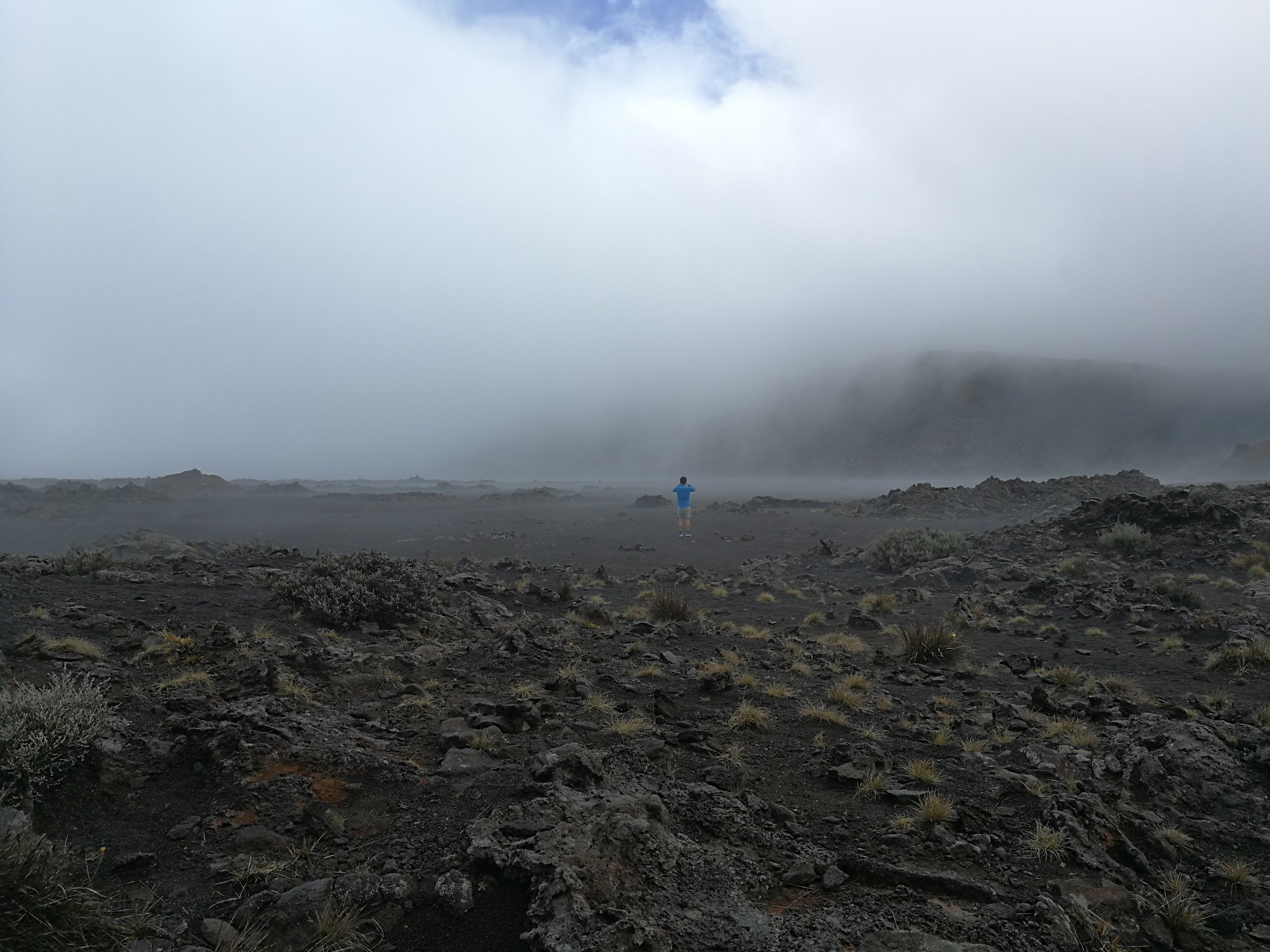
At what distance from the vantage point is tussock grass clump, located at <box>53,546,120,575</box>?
37.9 feet

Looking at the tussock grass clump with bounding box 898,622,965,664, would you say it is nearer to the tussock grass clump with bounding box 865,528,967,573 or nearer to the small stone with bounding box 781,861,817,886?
the small stone with bounding box 781,861,817,886

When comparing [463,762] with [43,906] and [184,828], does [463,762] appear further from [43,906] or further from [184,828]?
[43,906]

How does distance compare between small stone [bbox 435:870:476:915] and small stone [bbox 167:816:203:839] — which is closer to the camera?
small stone [bbox 435:870:476:915]

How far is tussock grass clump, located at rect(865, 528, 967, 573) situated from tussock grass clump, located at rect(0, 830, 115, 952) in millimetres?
20199

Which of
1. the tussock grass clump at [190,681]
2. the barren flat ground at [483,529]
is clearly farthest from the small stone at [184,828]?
the barren flat ground at [483,529]

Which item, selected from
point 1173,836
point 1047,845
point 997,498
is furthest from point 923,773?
point 997,498

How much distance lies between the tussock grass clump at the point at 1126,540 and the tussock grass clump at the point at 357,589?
2064 centimetres

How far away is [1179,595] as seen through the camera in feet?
45.0

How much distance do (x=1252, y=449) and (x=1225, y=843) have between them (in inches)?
4987

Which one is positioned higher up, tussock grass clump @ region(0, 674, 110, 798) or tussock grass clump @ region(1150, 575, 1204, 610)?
tussock grass clump @ region(0, 674, 110, 798)

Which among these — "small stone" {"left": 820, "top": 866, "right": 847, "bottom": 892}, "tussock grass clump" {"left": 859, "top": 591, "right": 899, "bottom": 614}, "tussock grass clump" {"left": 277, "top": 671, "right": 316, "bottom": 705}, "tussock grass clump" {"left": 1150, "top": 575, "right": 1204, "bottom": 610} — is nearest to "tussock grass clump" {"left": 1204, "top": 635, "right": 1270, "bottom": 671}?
"tussock grass clump" {"left": 1150, "top": 575, "right": 1204, "bottom": 610}

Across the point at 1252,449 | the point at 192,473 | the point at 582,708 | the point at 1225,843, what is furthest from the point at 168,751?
the point at 1252,449

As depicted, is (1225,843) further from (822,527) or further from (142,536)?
(142,536)

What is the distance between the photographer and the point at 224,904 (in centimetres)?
334
